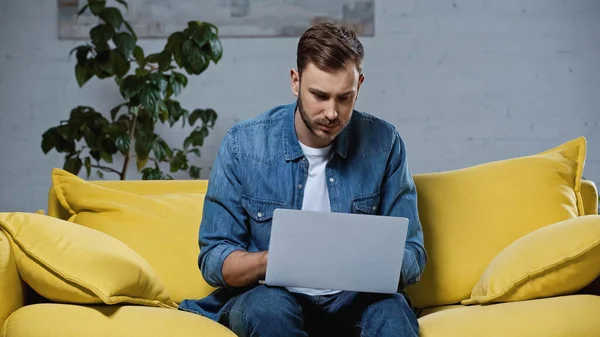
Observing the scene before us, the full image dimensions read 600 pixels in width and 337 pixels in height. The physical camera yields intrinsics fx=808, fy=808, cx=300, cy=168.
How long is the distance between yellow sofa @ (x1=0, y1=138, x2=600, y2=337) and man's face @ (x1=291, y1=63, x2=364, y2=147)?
1.54 feet

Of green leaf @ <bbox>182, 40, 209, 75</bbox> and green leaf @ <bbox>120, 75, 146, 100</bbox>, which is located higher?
green leaf @ <bbox>182, 40, 209, 75</bbox>

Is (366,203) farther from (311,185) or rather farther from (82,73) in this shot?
(82,73)

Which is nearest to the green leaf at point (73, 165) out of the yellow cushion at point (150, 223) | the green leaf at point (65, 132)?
the green leaf at point (65, 132)

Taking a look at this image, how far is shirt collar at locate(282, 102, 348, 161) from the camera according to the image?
202 cm

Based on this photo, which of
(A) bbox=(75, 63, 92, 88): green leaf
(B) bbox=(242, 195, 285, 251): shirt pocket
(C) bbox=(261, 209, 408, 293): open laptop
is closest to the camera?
(C) bbox=(261, 209, 408, 293): open laptop

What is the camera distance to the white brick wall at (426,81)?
3.70 meters

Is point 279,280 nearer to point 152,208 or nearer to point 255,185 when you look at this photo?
point 255,185

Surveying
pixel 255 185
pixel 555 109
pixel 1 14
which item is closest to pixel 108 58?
pixel 1 14

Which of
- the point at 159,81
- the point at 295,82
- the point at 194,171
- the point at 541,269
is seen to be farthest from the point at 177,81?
the point at 541,269

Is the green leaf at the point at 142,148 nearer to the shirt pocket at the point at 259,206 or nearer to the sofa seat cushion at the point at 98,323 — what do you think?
the shirt pocket at the point at 259,206

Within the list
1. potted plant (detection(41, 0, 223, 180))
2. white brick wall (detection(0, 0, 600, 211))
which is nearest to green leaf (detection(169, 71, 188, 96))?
potted plant (detection(41, 0, 223, 180))

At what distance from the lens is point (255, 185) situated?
200cm

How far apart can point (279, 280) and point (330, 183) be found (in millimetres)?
388

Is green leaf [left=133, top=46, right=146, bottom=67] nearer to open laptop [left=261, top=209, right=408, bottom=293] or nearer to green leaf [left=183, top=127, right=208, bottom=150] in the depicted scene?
green leaf [left=183, top=127, right=208, bottom=150]
